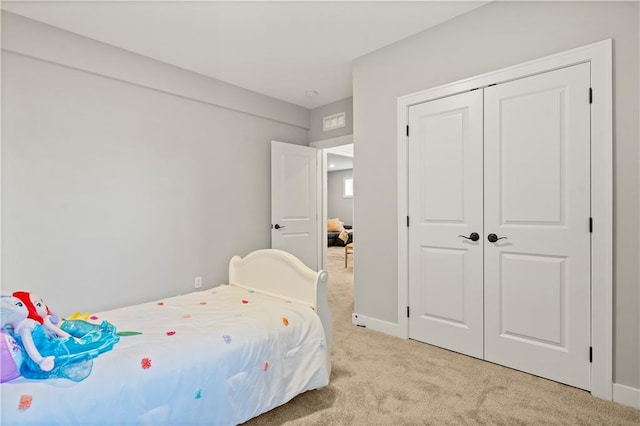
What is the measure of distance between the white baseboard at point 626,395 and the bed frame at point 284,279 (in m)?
1.68

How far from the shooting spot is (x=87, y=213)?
292cm

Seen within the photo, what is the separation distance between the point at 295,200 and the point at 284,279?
7.56ft

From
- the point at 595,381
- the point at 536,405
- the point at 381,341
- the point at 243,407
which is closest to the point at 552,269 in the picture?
the point at 595,381

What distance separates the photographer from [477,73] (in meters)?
2.52

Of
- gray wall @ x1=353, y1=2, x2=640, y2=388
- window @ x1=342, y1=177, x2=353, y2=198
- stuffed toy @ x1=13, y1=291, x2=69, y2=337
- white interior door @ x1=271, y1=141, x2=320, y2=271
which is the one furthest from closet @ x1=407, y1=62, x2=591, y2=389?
window @ x1=342, y1=177, x2=353, y2=198

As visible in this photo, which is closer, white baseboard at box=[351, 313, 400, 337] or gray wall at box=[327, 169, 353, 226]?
white baseboard at box=[351, 313, 400, 337]

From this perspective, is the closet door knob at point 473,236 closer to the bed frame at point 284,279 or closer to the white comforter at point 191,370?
the bed frame at point 284,279

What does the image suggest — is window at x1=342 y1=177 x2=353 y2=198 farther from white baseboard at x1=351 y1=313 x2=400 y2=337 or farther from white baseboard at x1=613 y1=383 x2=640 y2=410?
white baseboard at x1=613 y1=383 x2=640 y2=410

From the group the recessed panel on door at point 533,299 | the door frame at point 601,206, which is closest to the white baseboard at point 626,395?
the door frame at point 601,206

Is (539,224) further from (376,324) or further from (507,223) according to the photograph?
(376,324)

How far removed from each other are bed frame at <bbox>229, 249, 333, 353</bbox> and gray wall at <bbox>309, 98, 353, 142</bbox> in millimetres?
2463

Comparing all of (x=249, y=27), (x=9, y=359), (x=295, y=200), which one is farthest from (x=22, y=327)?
(x=295, y=200)

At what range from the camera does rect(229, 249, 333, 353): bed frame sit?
2.15 metres

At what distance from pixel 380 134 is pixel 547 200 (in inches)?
57.8
